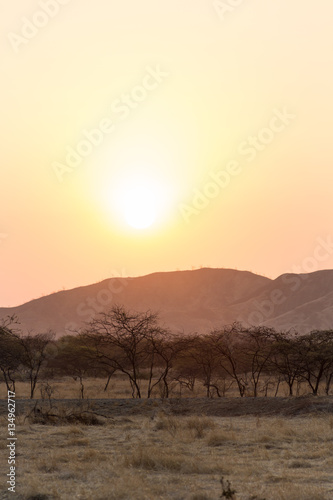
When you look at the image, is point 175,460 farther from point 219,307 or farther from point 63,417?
point 219,307

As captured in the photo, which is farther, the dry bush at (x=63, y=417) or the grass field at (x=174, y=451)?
the dry bush at (x=63, y=417)

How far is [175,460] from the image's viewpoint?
43.5 ft

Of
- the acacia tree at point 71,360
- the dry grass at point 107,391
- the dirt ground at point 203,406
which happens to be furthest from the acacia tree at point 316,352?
the acacia tree at point 71,360

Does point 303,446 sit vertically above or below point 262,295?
below

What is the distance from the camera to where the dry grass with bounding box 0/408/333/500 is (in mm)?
10906

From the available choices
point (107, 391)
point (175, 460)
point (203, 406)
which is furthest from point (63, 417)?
point (107, 391)

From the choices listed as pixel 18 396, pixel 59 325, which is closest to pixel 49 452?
pixel 18 396

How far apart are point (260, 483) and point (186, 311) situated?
174588mm

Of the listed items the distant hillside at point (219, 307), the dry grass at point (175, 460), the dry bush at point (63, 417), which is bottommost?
the dry grass at point (175, 460)

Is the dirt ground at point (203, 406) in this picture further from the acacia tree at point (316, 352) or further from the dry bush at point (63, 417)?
the acacia tree at point (316, 352)

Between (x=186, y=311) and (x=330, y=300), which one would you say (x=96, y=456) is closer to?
(x=330, y=300)

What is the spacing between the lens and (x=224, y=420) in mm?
22266

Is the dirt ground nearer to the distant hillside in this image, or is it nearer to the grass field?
the grass field

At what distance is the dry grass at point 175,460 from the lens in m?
10.9
